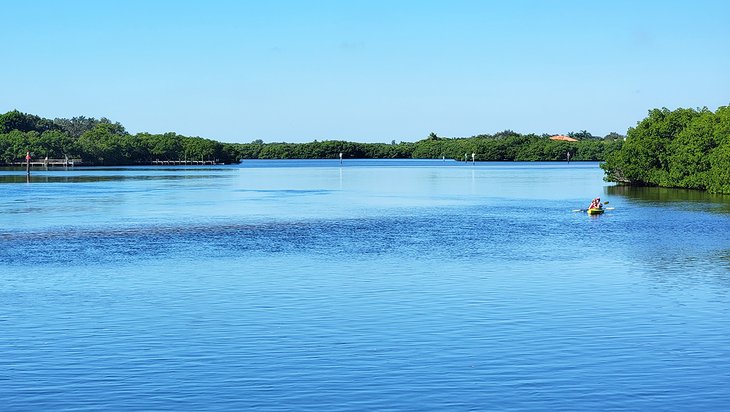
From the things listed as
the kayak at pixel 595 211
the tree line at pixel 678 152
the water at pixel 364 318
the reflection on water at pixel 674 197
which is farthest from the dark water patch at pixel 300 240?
the tree line at pixel 678 152

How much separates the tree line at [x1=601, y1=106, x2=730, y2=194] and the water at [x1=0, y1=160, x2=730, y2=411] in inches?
1596

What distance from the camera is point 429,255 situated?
39406 mm

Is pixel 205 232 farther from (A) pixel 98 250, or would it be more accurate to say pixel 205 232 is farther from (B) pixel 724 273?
(B) pixel 724 273

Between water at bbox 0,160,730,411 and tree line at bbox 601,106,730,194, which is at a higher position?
tree line at bbox 601,106,730,194

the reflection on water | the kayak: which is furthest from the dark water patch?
the reflection on water

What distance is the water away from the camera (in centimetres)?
1770

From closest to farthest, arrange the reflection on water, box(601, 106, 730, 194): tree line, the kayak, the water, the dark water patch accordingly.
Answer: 1. the water
2. the dark water patch
3. the kayak
4. the reflection on water
5. box(601, 106, 730, 194): tree line

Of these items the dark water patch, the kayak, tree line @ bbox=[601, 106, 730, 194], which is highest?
tree line @ bbox=[601, 106, 730, 194]

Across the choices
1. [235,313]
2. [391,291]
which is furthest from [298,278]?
[235,313]

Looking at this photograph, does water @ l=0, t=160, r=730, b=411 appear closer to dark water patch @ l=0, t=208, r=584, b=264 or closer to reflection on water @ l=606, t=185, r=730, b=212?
dark water patch @ l=0, t=208, r=584, b=264

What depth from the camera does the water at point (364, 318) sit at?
17.7 meters

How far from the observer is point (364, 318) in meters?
24.7

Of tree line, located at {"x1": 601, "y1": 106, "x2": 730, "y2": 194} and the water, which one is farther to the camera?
tree line, located at {"x1": 601, "y1": 106, "x2": 730, "y2": 194}

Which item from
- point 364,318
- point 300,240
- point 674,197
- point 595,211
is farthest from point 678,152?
point 364,318
